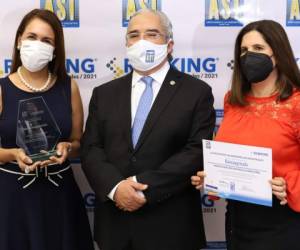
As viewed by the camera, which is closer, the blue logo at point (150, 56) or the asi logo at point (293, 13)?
the blue logo at point (150, 56)

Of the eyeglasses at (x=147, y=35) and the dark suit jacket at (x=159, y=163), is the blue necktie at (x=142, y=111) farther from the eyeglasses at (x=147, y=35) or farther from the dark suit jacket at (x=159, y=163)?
the eyeglasses at (x=147, y=35)

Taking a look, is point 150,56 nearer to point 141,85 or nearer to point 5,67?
point 141,85

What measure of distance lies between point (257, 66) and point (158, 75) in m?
0.46

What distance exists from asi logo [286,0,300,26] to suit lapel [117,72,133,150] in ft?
3.74

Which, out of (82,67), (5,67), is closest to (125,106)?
(82,67)

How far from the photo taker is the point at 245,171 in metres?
1.44

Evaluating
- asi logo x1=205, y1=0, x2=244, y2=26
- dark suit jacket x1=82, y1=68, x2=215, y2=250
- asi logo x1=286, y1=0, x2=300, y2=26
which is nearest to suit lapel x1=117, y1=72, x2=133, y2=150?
dark suit jacket x1=82, y1=68, x2=215, y2=250

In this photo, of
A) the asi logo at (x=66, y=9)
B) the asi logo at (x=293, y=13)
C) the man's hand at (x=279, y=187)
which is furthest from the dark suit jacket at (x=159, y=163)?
the asi logo at (x=293, y=13)

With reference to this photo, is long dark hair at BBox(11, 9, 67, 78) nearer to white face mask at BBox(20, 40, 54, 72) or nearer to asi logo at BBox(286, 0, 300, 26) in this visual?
white face mask at BBox(20, 40, 54, 72)

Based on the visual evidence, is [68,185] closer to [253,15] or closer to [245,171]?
[245,171]

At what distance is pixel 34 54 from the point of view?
181 cm

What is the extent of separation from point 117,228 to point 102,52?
3.75 ft

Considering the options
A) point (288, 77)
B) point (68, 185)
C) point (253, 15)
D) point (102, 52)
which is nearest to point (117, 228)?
point (68, 185)

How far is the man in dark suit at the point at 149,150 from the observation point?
5.34 ft
